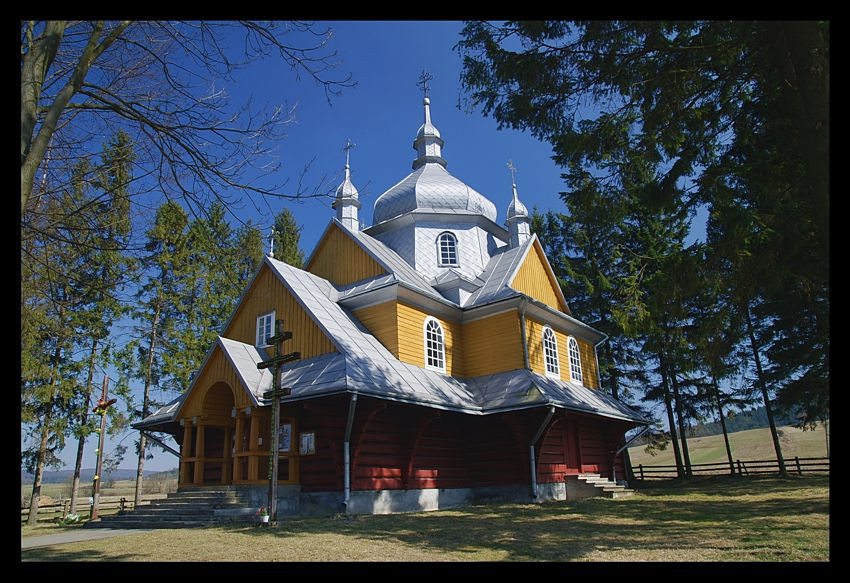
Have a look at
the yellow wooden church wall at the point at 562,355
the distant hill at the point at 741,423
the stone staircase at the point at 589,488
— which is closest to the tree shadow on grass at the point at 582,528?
the stone staircase at the point at 589,488

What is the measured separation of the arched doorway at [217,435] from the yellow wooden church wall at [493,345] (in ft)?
23.6

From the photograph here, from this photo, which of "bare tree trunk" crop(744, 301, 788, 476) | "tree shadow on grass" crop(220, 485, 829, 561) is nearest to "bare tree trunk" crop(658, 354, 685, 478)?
"bare tree trunk" crop(744, 301, 788, 476)

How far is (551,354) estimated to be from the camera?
64.9ft

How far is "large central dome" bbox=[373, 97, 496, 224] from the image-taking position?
21953mm

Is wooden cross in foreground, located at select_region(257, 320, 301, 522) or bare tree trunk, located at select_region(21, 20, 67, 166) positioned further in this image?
wooden cross in foreground, located at select_region(257, 320, 301, 522)

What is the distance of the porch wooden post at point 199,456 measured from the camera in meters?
14.8

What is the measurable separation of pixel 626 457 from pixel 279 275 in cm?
1851

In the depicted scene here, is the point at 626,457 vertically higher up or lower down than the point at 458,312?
lower down

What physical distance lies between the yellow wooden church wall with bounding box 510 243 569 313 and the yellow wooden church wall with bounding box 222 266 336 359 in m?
6.99

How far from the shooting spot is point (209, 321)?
965 inches

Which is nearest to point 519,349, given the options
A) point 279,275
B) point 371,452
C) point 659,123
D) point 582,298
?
point 371,452

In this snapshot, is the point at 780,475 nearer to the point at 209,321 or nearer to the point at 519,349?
the point at 519,349

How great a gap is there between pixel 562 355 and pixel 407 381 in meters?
7.76

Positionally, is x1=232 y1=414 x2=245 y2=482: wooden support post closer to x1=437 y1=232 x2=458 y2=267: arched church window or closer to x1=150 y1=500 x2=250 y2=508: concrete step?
x1=150 y1=500 x2=250 y2=508: concrete step
